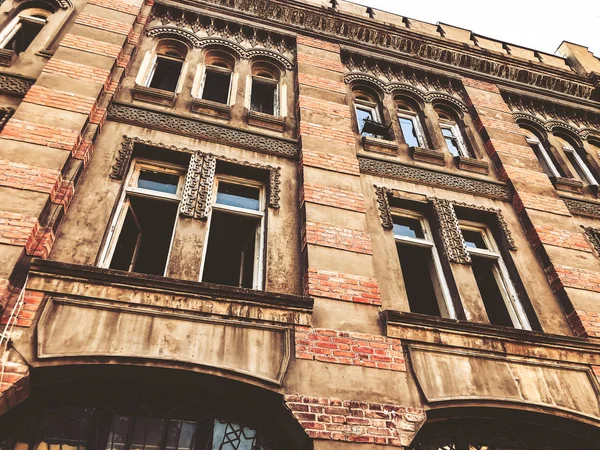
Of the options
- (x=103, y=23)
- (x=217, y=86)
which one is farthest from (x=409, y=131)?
(x=103, y=23)

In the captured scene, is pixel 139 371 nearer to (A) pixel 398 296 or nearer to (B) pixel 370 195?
(A) pixel 398 296

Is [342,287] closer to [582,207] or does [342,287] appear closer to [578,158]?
[582,207]

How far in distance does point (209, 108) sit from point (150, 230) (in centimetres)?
266

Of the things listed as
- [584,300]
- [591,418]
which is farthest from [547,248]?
[591,418]

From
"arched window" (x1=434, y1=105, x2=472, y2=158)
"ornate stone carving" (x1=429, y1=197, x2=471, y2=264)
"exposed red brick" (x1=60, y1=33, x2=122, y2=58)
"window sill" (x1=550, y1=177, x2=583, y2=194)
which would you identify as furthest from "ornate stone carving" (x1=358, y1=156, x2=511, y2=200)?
"exposed red brick" (x1=60, y1=33, x2=122, y2=58)

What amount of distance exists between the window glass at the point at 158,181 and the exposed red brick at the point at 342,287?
276 cm

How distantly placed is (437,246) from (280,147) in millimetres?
3243

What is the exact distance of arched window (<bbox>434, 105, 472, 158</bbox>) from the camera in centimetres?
969

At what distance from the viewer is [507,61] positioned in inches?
464

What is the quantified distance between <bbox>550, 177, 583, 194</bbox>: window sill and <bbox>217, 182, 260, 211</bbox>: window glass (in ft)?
21.3

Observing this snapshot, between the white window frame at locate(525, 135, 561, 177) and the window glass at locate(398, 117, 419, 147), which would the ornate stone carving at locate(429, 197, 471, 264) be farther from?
the white window frame at locate(525, 135, 561, 177)

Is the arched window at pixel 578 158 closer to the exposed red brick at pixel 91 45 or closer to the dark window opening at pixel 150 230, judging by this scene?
the dark window opening at pixel 150 230

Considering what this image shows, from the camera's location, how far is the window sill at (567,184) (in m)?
9.37

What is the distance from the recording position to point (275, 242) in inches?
253
